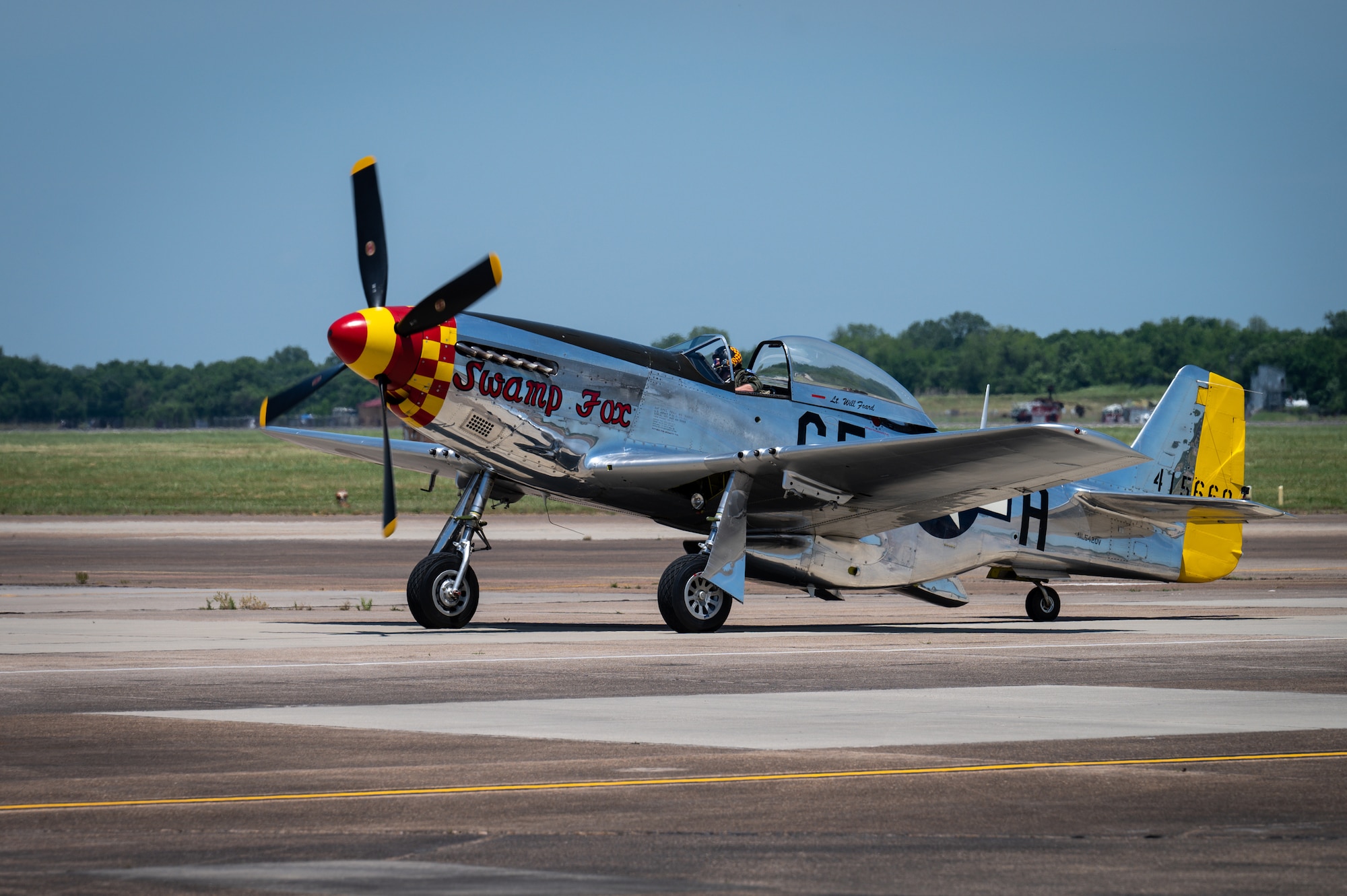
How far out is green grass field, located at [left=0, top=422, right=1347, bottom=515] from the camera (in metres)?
56.6

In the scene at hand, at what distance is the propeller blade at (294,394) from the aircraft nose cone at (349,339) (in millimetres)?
851

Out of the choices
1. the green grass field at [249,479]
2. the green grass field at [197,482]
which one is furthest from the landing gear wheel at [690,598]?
the green grass field at [249,479]

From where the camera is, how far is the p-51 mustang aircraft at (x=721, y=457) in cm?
1568

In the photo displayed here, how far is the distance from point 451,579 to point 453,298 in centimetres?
303

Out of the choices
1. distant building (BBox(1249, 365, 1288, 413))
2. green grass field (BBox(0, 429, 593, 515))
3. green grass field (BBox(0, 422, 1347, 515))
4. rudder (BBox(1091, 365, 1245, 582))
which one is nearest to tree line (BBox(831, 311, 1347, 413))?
distant building (BBox(1249, 365, 1288, 413))

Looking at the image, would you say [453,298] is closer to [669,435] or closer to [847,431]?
[669,435]

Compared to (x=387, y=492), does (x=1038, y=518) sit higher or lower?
higher

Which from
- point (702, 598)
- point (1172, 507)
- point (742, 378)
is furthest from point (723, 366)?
point (1172, 507)

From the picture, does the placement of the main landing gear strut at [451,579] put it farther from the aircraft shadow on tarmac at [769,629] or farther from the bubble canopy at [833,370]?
the bubble canopy at [833,370]

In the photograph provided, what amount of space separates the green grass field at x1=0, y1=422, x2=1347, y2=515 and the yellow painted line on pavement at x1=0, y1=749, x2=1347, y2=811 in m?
Answer: 45.2

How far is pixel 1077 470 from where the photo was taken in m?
15.6

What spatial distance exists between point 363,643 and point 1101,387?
627ft

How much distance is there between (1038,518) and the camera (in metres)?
19.5

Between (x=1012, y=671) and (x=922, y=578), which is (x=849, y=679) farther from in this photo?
(x=922, y=578)
